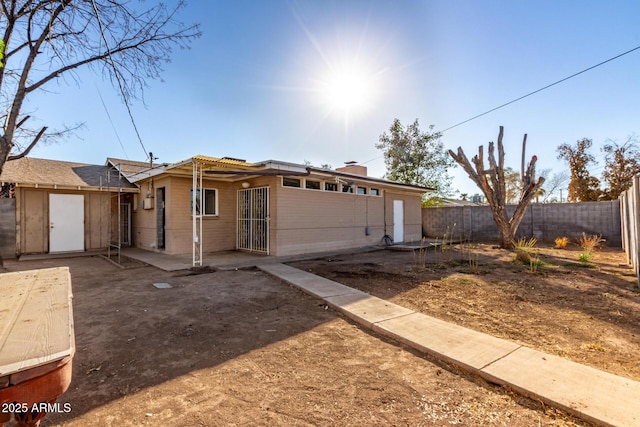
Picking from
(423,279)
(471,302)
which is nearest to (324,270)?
(423,279)

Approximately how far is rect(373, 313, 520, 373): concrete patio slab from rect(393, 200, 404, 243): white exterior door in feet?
33.8

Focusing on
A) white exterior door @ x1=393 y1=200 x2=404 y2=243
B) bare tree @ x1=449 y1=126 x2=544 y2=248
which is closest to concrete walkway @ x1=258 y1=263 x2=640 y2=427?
bare tree @ x1=449 y1=126 x2=544 y2=248

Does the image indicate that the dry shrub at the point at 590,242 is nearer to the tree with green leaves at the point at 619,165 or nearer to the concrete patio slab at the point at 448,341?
the tree with green leaves at the point at 619,165

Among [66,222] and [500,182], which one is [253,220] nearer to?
[66,222]

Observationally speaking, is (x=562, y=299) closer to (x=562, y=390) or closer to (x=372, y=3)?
(x=562, y=390)

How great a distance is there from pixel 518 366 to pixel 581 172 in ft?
71.5

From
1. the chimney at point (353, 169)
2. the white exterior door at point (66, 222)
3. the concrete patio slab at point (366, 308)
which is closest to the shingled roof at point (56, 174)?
the white exterior door at point (66, 222)

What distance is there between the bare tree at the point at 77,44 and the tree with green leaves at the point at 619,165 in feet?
70.8

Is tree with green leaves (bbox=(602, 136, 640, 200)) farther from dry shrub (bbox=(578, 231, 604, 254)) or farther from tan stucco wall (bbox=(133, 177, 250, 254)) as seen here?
tan stucco wall (bbox=(133, 177, 250, 254))

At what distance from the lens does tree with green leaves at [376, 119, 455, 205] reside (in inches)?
778

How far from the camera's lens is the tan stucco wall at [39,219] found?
9664mm

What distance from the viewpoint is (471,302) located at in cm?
461

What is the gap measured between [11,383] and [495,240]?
55.6ft

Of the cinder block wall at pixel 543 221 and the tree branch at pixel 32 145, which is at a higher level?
the tree branch at pixel 32 145
